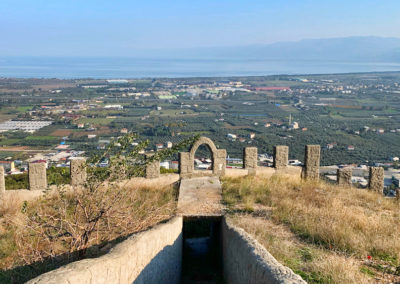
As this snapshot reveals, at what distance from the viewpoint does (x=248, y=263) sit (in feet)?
15.8

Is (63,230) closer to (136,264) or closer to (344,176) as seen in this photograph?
(136,264)

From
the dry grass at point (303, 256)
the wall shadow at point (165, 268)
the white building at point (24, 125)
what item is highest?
the dry grass at point (303, 256)

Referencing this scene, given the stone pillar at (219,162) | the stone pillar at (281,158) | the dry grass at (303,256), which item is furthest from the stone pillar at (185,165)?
the dry grass at (303,256)

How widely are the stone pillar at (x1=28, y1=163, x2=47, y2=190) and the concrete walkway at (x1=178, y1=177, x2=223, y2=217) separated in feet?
12.2

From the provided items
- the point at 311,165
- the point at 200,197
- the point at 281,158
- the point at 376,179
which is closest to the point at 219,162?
the point at 281,158

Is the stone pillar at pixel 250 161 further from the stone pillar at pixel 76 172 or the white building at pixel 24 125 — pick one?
the white building at pixel 24 125

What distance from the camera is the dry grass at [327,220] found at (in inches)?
207

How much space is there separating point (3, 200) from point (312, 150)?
8.48 meters

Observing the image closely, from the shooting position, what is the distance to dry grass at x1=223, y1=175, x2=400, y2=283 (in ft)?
17.3

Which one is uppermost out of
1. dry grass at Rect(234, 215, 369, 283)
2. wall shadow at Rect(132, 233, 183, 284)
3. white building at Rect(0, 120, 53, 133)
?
dry grass at Rect(234, 215, 369, 283)

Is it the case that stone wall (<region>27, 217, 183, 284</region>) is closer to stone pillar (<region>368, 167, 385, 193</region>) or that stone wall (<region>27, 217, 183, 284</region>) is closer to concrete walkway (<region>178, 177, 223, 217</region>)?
concrete walkway (<region>178, 177, 223, 217</region>)

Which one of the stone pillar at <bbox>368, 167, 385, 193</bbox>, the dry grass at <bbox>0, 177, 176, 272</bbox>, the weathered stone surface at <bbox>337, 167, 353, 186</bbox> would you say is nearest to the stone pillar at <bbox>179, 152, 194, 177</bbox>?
the dry grass at <bbox>0, 177, 176, 272</bbox>

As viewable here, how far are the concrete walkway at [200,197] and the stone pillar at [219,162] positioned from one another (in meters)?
0.33

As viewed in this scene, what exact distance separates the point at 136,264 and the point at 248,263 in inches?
55.3
